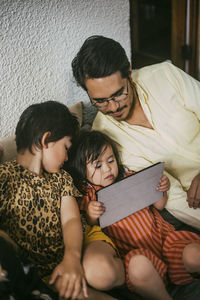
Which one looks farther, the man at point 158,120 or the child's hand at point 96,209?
the man at point 158,120

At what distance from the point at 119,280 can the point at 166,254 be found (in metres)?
0.25

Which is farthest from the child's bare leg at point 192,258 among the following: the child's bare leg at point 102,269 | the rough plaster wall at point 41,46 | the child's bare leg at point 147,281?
the rough plaster wall at point 41,46

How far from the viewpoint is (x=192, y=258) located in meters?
1.02

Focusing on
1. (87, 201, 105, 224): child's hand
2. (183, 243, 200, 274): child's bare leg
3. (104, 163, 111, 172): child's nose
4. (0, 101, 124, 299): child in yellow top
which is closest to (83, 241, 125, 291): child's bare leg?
(0, 101, 124, 299): child in yellow top

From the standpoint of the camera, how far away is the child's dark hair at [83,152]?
1.22 m

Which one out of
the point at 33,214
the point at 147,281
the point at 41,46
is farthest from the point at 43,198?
the point at 41,46

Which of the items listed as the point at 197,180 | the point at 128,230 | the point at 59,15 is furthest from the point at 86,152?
the point at 59,15

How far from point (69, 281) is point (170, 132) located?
73cm

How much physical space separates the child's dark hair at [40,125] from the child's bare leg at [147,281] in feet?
1.64

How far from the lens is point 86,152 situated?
1.22 m

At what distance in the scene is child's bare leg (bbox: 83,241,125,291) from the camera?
35.4 inches

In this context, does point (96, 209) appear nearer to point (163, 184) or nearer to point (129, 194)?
point (129, 194)

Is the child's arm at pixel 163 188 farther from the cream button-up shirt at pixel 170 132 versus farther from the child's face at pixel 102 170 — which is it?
the child's face at pixel 102 170

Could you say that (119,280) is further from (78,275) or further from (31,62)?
(31,62)
